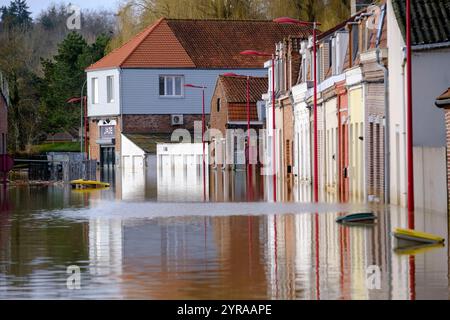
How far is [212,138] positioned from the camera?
103 m

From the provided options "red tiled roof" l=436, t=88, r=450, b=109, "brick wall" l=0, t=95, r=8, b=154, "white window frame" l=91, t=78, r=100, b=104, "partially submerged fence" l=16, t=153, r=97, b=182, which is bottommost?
"partially submerged fence" l=16, t=153, r=97, b=182

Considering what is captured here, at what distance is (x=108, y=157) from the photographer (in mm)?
114250

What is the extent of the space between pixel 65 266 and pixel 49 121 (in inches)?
4416

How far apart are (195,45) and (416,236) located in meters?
88.0

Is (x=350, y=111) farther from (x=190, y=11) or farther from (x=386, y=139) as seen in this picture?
(x=190, y=11)

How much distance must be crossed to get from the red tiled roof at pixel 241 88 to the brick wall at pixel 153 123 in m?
11.5

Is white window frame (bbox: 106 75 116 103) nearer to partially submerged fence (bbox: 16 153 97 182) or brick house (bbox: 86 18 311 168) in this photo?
brick house (bbox: 86 18 311 168)

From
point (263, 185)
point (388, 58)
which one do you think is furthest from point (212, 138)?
point (388, 58)

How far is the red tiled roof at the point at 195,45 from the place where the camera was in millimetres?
108875

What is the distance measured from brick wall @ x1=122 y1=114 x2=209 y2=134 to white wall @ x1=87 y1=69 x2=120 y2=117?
1374 millimetres

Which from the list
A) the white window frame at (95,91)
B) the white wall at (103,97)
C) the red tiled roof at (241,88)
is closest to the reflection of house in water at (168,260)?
the red tiled roof at (241,88)

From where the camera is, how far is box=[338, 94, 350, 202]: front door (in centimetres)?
4787

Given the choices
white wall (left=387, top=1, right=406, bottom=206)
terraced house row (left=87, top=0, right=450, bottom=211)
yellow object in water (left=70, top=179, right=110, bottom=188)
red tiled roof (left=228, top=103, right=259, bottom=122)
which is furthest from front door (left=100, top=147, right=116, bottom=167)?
white wall (left=387, top=1, right=406, bottom=206)
